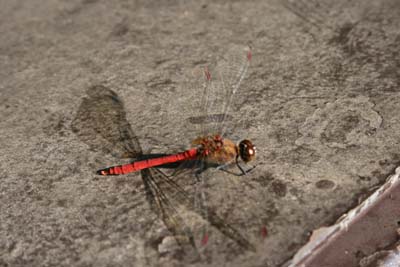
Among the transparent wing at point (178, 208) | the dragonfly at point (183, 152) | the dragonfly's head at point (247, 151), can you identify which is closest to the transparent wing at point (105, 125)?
the dragonfly at point (183, 152)

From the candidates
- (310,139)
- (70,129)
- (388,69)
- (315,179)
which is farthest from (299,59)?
(70,129)

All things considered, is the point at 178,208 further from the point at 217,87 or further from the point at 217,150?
the point at 217,87

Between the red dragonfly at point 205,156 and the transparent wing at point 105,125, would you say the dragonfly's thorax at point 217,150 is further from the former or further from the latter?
the transparent wing at point 105,125

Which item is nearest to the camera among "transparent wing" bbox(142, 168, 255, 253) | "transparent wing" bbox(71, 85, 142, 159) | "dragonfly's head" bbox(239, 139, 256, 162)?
"transparent wing" bbox(142, 168, 255, 253)

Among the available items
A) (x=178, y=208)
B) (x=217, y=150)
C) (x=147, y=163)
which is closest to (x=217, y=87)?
(x=217, y=150)

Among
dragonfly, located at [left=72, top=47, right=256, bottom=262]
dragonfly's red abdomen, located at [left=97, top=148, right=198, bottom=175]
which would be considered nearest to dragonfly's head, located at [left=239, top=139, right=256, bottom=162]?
dragonfly, located at [left=72, top=47, right=256, bottom=262]

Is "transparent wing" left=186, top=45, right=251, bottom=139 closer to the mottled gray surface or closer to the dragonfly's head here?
the mottled gray surface

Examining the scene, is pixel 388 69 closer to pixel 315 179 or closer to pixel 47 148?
pixel 315 179
